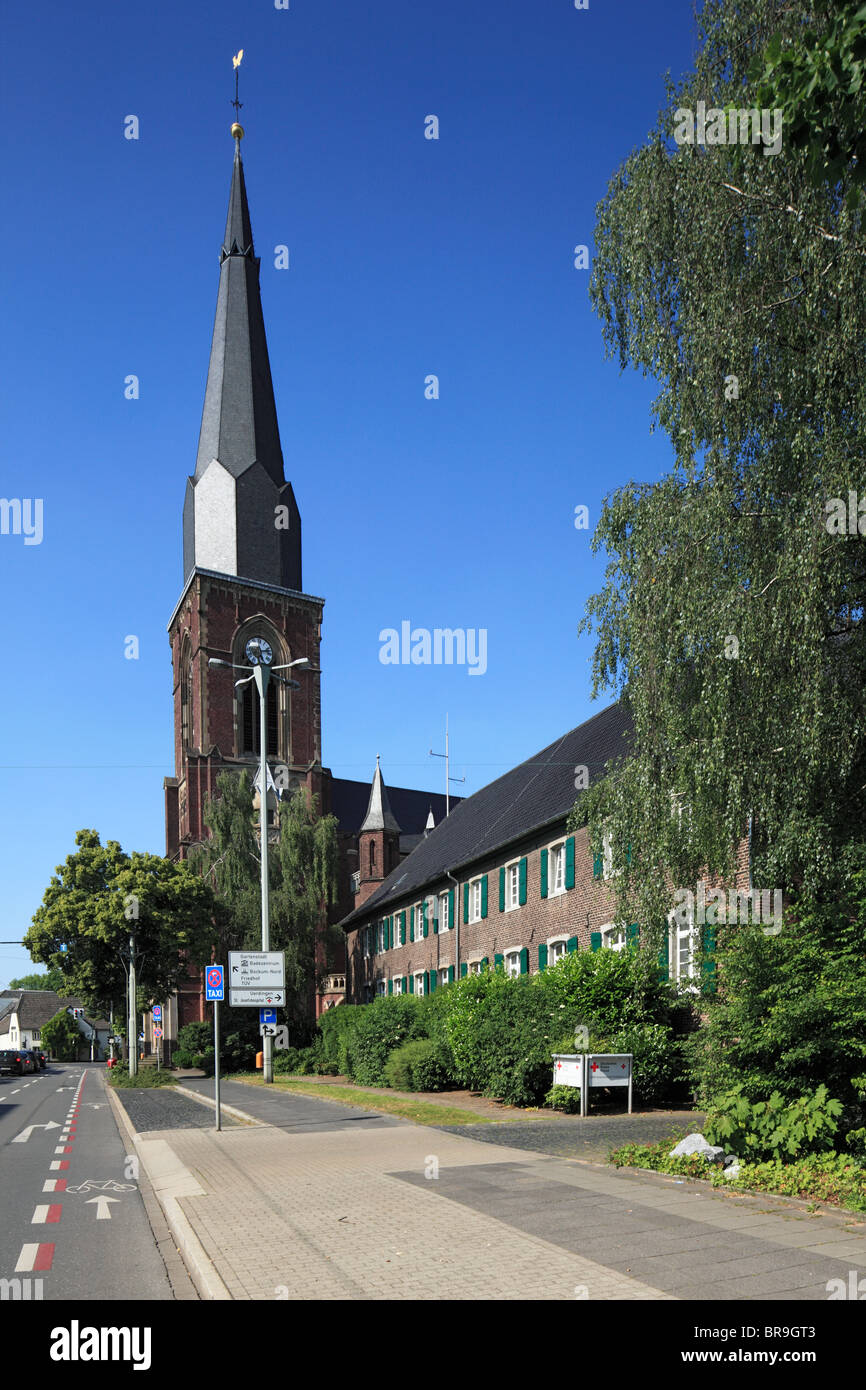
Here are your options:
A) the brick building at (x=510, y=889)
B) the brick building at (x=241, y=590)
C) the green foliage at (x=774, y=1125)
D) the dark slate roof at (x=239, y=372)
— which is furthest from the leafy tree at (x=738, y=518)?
the dark slate roof at (x=239, y=372)

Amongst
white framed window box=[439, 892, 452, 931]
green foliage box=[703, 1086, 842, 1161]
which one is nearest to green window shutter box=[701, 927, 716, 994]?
green foliage box=[703, 1086, 842, 1161]

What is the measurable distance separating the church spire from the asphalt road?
42612 millimetres

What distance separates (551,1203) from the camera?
30.8 feet

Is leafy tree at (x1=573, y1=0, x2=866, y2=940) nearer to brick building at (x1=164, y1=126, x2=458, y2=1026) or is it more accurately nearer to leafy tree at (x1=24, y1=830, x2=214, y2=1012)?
leafy tree at (x1=24, y1=830, x2=214, y2=1012)

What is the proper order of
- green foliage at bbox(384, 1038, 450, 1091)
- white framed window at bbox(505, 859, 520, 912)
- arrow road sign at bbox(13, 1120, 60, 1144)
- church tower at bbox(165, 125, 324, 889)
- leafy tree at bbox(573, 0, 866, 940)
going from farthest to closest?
church tower at bbox(165, 125, 324, 889) < white framed window at bbox(505, 859, 520, 912) < green foliage at bbox(384, 1038, 450, 1091) < arrow road sign at bbox(13, 1120, 60, 1144) < leafy tree at bbox(573, 0, 866, 940)

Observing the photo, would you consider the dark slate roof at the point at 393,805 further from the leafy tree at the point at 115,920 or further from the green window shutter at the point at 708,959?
the green window shutter at the point at 708,959

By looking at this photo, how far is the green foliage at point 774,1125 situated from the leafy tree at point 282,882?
33404 mm

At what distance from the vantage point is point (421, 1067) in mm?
23891

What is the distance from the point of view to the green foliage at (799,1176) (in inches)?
364

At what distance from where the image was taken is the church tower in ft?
195

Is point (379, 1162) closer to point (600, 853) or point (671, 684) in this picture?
point (600, 853)

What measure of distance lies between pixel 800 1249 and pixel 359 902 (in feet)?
182

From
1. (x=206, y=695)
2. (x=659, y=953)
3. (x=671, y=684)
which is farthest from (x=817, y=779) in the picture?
(x=206, y=695)

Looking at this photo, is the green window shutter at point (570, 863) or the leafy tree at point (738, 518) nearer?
the leafy tree at point (738, 518)
